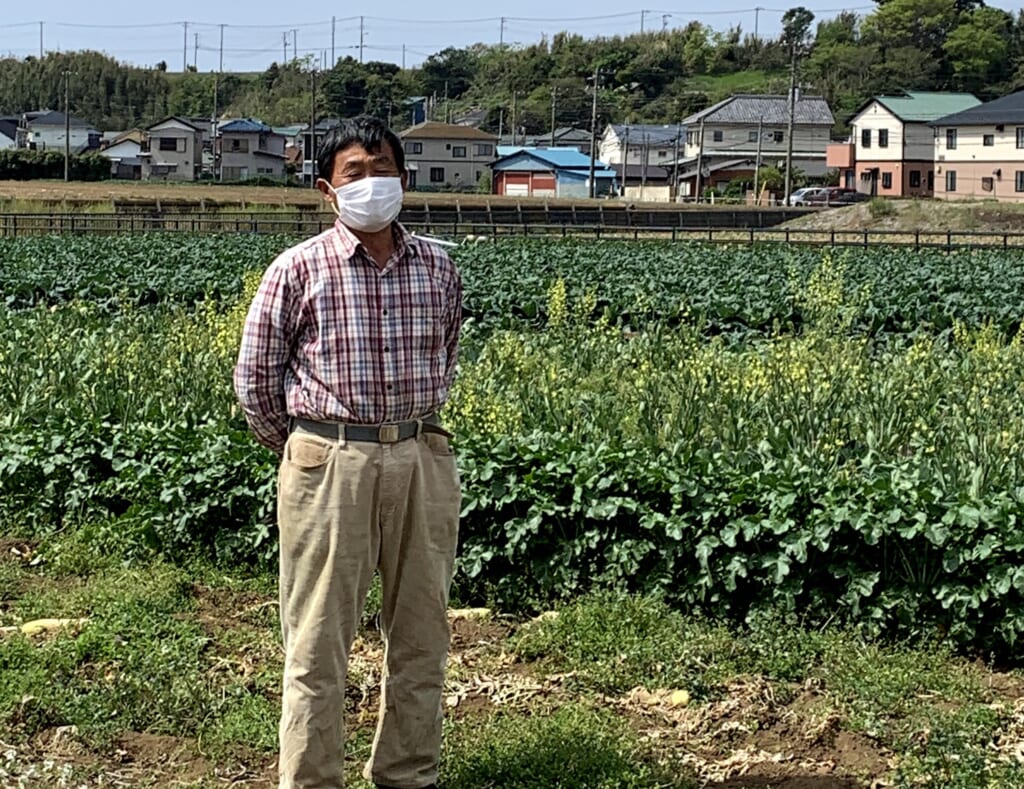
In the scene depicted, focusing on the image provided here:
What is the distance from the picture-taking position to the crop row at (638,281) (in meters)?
17.9

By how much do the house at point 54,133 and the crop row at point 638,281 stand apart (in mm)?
79894

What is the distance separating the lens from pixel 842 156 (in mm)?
84188

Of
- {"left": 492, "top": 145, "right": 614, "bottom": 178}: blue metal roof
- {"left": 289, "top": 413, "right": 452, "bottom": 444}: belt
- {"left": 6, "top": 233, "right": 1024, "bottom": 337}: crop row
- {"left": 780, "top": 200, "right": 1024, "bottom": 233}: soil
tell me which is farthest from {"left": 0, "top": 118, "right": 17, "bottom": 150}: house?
{"left": 289, "top": 413, "right": 452, "bottom": 444}: belt

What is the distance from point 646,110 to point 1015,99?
220 ft

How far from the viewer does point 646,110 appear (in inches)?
5285

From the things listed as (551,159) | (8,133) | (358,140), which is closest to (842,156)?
(551,159)

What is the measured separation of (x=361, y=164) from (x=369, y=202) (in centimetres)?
14

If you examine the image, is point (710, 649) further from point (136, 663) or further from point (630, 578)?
point (136, 663)

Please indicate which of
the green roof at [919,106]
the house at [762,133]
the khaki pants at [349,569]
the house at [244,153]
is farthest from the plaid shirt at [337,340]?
the house at [244,153]

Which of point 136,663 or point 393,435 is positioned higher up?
point 393,435

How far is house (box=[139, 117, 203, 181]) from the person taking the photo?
95125 mm

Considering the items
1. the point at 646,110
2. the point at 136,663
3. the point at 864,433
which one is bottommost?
the point at 136,663

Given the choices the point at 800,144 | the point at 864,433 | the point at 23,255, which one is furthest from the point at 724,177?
the point at 864,433

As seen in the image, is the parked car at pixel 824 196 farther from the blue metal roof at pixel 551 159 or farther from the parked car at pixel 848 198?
the blue metal roof at pixel 551 159
